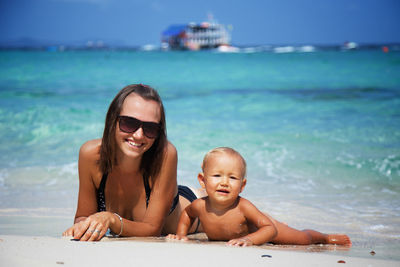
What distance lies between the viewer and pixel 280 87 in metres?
18.8

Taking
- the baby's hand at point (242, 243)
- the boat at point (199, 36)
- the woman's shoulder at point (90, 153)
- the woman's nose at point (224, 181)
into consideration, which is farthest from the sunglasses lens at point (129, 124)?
the boat at point (199, 36)

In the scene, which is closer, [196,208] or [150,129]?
[150,129]

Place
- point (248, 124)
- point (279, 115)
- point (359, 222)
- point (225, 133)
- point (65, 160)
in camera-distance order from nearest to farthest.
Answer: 1. point (359, 222)
2. point (65, 160)
3. point (225, 133)
4. point (248, 124)
5. point (279, 115)

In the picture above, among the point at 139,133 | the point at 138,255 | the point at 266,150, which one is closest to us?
the point at 138,255

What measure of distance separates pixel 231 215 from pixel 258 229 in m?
0.21

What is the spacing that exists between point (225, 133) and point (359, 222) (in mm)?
5029

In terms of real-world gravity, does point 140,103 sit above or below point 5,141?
above

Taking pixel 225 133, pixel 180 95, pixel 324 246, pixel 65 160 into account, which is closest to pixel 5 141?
pixel 65 160

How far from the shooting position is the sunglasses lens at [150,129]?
116 inches

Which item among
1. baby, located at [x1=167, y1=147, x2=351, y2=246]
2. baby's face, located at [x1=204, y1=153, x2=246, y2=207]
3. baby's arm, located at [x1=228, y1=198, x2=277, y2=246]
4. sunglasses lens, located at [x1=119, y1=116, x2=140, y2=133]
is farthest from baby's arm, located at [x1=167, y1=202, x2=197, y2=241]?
sunglasses lens, located at [x1=119, y1=116, x2=140, y2=133]

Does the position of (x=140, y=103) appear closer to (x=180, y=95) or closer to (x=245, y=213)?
(x=245, y=213)

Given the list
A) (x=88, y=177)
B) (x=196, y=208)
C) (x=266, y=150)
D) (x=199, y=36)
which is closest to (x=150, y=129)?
(x=88, y=177)

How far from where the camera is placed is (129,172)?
10.6 feet

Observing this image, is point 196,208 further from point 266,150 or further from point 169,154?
point 266,150
